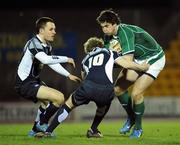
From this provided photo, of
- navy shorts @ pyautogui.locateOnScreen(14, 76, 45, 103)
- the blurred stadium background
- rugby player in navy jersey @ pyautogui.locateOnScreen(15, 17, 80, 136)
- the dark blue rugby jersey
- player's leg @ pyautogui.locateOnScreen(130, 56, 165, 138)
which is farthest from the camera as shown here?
the blurred stadium background

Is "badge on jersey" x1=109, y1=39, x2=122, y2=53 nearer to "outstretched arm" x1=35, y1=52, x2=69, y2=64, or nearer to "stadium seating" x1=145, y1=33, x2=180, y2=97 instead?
"outstretched arm" x1=35, y1=52, x2=69, y2=64

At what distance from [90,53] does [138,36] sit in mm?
1010

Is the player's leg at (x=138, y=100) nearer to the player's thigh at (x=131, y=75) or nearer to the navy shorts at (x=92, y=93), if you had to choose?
the player's thigh at (x=131, y=75)

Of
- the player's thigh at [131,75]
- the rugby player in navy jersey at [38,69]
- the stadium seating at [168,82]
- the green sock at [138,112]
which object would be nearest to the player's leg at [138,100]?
the green sock at [138,112]

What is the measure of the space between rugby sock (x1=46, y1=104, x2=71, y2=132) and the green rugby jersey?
46.2 inches

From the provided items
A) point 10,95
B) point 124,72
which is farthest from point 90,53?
point 10,95

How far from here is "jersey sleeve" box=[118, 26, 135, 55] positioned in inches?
329

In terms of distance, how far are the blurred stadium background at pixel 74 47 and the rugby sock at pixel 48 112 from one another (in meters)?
7.07

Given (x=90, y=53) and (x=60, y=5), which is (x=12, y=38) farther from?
(x=90, y=53)

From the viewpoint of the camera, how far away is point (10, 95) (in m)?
15.9

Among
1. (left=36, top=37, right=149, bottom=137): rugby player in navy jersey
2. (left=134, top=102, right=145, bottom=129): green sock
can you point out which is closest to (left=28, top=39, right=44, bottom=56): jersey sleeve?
(left=36, top=37, right=149, bottom=137): rugby player in navy jersey

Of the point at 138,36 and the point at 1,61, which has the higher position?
the point at 138,36

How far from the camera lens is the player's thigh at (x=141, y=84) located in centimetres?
893

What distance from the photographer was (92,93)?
7930 millimetres
